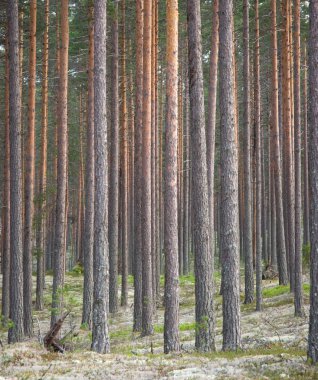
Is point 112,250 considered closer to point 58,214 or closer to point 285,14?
point 58,214

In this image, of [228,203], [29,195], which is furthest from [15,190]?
[228,203]

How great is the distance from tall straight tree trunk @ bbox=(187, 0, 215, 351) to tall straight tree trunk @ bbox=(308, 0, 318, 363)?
11.8ft

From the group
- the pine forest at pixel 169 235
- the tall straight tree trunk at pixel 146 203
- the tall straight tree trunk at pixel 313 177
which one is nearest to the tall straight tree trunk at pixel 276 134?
the pine forest at pixel 169 235

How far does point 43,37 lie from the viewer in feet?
75.1

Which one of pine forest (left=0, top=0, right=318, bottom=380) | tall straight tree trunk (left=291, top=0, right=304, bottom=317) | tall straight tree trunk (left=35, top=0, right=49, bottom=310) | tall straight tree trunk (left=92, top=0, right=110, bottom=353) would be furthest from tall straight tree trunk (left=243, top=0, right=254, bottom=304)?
tall straight tree trunk (left=92, top=0, right=110, bottom=353)

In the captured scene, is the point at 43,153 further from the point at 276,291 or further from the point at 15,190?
the point at 276,291

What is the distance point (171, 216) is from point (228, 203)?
1.80 metres

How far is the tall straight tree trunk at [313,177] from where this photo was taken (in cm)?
783

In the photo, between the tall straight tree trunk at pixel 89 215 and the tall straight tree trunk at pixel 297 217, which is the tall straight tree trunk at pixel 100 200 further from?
the tall straight tree trunk at pixel 297 217

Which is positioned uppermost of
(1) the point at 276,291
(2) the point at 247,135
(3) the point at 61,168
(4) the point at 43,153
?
(2) the point at 247,135

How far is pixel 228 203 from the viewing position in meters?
10.6

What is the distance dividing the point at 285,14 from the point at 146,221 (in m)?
10.8

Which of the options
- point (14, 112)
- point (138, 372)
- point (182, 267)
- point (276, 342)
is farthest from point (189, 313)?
point (182, 267)

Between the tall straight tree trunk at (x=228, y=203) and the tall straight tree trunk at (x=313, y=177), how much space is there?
2578mm
